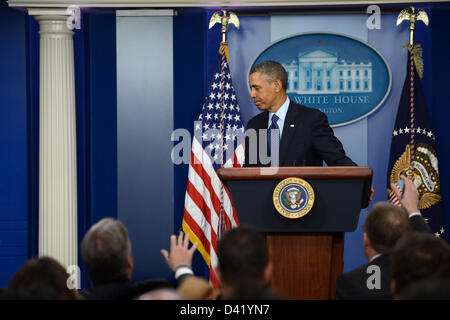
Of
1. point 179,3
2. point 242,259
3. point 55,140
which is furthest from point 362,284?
point 55,140

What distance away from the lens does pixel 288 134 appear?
3.94m

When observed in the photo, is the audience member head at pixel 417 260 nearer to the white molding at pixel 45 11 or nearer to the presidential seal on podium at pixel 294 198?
the presidential seal on podium at pixel 294 198

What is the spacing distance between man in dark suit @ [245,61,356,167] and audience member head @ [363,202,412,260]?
1.10 metres

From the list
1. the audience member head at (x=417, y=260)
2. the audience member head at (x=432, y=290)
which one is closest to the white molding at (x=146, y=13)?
the audience member head at (x=417, y=260)

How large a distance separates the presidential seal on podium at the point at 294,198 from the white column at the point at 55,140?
320 cm

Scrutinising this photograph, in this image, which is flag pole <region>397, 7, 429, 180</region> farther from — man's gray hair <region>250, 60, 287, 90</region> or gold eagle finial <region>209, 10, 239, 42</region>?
man's gray hair <region>250, 60, 287, 90</region>

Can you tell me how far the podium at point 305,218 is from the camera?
10.4 ft

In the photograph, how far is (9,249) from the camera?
6.07 metres

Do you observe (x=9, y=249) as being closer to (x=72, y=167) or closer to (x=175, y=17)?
(x=72, y=167)

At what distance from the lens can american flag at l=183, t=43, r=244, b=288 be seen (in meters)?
5.58

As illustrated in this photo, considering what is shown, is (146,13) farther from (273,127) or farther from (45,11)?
(273,127)

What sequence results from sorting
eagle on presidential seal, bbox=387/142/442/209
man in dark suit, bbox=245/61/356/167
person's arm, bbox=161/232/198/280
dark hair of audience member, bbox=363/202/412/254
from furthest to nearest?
eagle on presidential seal, bbox=387/142/442/209 → man in dark suit, bbox=245/61/356/167 → dark hair of audience member, bbox=363/202/412/254 → person's arm, bbox=161/232/198/280

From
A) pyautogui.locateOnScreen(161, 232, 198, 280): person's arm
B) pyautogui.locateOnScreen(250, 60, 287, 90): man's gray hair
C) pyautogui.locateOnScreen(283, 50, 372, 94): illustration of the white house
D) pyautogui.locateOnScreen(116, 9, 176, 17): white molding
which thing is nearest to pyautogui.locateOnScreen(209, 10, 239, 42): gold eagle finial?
pyautogui.locateOnScreen(116, 9, 176, 17): white molding

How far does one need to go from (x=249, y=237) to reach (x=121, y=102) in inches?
162
